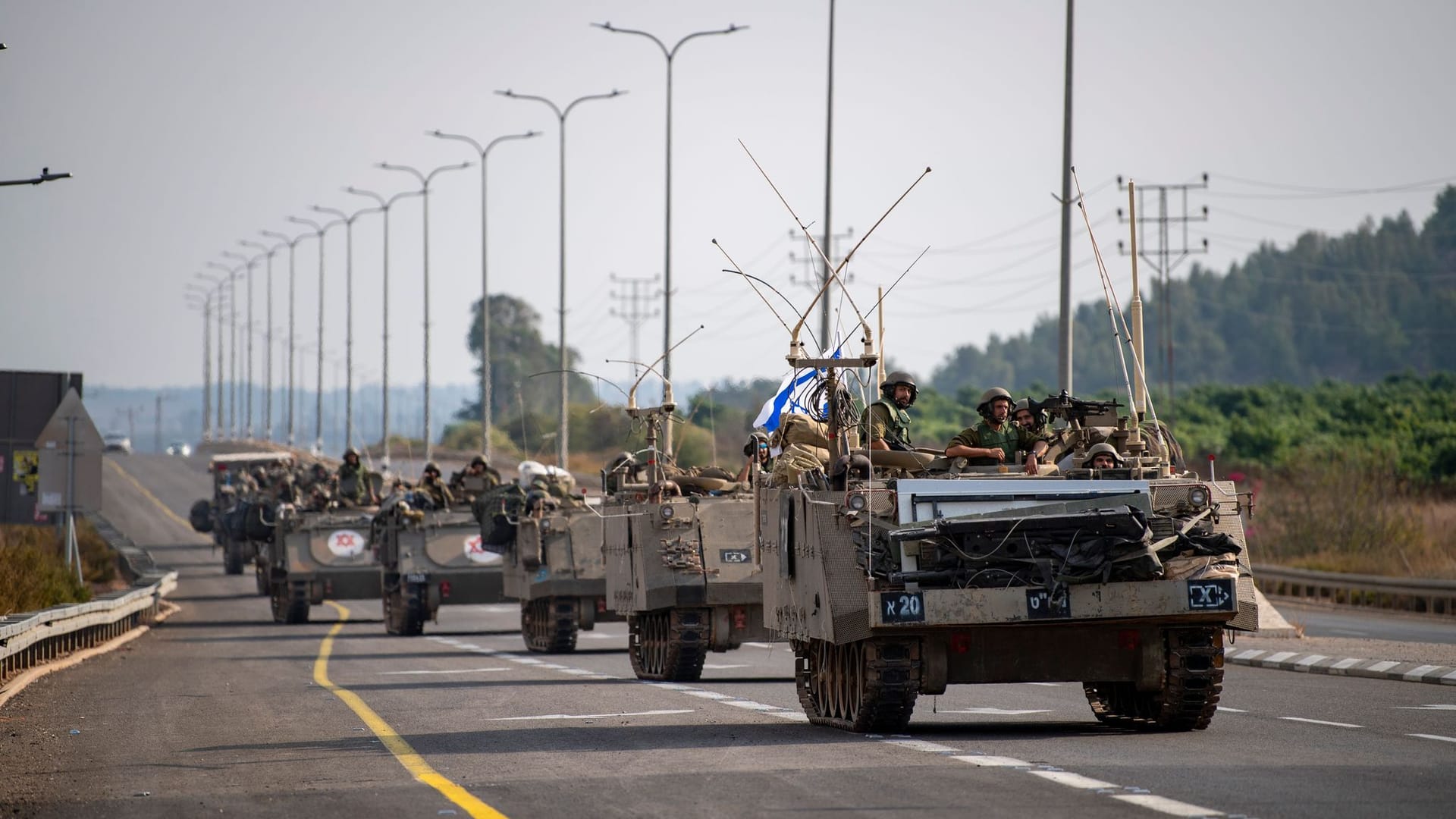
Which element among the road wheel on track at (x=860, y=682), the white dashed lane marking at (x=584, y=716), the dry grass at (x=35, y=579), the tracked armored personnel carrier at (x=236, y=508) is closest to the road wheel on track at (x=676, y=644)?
the white dashed lane marking at (x=584, y=716)

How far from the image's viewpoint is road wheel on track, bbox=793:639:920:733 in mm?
14469

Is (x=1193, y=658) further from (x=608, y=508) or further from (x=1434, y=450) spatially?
(x=1434, y=450)

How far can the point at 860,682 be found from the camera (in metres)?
14.9

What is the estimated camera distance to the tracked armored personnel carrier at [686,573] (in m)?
22.5

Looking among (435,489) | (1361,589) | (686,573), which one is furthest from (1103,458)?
(1361,589)

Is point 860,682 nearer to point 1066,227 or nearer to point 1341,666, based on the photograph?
point 1341,666

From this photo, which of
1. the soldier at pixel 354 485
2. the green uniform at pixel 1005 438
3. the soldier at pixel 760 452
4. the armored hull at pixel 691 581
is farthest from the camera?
the soldier at pixel 354 485

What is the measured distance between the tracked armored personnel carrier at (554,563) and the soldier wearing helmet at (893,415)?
11.5m

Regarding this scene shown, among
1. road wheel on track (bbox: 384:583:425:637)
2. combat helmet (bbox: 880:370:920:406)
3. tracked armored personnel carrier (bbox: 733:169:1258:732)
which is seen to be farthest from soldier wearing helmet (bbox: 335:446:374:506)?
tracked armored personnel carrier (bbox: 733:169:1258:732)

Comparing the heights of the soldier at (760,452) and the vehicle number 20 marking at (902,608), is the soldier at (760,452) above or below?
above

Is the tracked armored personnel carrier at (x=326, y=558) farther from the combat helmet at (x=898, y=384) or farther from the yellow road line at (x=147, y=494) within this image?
the yellow road line at (x=147, y=494)

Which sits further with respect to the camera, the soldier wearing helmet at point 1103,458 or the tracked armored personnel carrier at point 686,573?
the tracked armored personnel carrier at point 686,573

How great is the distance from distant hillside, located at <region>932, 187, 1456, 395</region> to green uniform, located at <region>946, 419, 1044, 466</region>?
423 ft

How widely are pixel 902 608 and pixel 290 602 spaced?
86.1 ft
